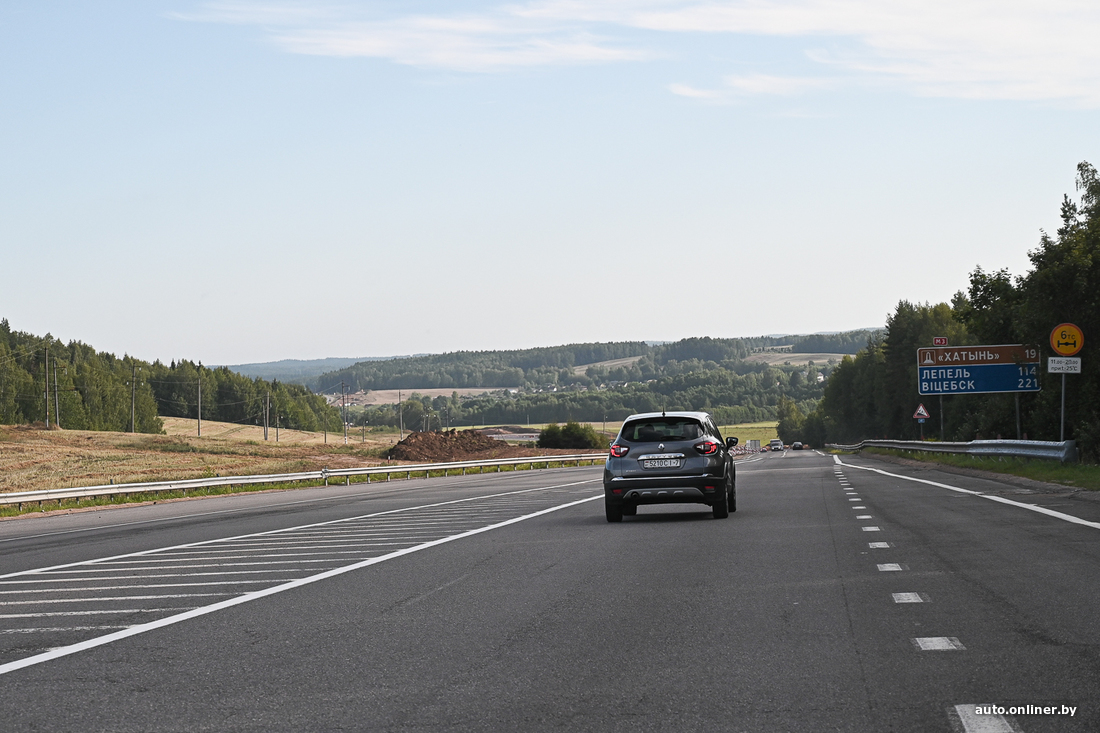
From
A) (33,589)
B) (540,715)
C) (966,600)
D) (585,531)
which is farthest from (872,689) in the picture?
(585,531)

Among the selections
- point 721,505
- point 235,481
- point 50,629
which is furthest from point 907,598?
point 235,481

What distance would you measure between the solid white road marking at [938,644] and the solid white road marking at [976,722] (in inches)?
56.9

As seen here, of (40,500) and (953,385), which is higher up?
(953,385)

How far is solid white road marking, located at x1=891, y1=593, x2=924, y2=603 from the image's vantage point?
8.93 m

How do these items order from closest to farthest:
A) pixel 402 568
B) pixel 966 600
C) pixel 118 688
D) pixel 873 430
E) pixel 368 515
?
1. pixel 118 688
2. pixel 966 600
3. pixel 402 568
4. pixel 368 515
5. pixel 873 430

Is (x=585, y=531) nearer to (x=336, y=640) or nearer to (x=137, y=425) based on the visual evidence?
(x=336, y=640)

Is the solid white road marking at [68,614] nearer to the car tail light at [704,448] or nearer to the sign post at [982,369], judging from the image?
the car tail light at [704,448]

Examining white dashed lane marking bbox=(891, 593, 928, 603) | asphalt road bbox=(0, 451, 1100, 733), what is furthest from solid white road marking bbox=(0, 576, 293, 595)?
white dashed lane marking bbox=(891, 593, 928, 603)

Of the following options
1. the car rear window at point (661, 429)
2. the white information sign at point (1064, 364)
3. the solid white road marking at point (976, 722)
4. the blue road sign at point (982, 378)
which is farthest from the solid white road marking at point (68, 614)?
the blue road sign at point (982, 378)

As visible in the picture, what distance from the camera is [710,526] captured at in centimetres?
1675

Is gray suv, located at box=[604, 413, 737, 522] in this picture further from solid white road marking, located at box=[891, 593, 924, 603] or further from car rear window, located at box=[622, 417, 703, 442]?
solid white road marking, located at box=[891, 593, 924, 603]

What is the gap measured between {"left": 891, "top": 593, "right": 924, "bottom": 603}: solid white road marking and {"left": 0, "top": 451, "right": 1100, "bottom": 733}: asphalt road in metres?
0.04

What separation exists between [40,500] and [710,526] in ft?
63.4

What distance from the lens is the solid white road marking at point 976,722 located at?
17.0 ft
